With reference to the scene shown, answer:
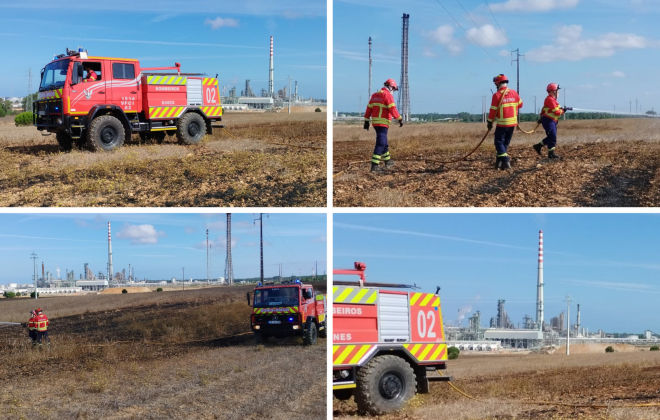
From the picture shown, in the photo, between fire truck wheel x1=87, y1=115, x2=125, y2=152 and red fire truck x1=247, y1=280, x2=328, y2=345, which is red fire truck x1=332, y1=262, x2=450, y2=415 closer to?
red fire truck x1=247, y1=280, x2=328, y2=345

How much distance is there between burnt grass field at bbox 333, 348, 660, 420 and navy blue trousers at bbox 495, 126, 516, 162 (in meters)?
4.86

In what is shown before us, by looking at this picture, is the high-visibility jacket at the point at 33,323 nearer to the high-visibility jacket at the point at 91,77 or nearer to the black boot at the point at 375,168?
the high-visibility jacket at the point at 91,77

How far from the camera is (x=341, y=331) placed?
745 centimetres

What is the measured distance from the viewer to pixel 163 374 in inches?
444

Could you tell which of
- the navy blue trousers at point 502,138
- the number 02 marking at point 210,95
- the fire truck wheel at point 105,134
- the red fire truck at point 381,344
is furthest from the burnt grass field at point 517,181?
the fire truck wheel at point 105,134

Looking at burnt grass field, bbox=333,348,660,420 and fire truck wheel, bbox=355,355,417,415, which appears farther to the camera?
burnt grass field, bbox=333,348,660,420

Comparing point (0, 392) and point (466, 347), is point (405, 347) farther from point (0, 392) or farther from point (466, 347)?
point (466, 347)

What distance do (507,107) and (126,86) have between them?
1023 cm

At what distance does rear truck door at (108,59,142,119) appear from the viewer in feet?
50.9

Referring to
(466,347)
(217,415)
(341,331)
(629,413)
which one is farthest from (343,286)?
(466,347)

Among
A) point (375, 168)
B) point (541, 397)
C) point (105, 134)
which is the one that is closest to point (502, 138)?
point (375, 168)

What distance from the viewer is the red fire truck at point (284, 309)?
45.3ft

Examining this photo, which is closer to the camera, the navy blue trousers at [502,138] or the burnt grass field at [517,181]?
the burnt grass field at [517,181]

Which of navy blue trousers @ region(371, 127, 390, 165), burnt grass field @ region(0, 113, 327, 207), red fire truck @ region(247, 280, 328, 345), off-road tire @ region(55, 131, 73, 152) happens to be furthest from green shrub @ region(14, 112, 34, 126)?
navy blue trousers @ region(371, 127, 390, 165)
